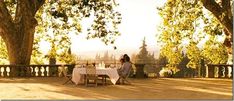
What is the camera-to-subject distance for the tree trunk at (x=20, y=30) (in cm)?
2597

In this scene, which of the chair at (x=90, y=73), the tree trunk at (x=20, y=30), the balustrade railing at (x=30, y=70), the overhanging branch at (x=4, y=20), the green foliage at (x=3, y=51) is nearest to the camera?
the chair at (x=90, y=73)

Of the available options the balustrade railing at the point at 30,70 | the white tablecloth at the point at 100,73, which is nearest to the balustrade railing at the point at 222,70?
the balustrade railing at the point at 30,70

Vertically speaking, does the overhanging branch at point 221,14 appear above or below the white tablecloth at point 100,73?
above

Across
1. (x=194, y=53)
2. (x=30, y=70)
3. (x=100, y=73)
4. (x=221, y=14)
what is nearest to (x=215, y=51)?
(x=194, y=53)

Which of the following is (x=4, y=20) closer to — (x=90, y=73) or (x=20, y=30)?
(x=20, y=30)

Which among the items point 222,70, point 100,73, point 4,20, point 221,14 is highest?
point 221,14

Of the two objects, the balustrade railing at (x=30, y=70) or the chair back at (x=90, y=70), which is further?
the balustrade railing at (x=30, y=70)

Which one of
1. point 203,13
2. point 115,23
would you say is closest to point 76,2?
point 115,23

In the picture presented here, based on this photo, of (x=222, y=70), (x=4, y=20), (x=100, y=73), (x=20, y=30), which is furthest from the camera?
(x=222, y=70)

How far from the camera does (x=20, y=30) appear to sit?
86.0 feet

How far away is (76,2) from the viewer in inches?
1108

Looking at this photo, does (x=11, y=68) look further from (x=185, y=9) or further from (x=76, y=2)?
(x=185, y=9)

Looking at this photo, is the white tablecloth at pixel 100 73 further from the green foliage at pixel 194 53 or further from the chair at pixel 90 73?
the green foliage at pixel 194 53

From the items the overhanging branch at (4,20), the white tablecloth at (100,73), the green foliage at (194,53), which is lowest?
the white tablecloth at (100,73)
